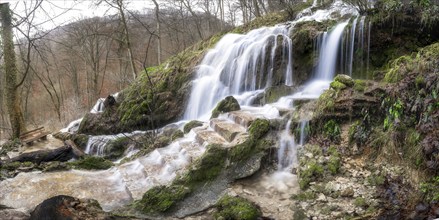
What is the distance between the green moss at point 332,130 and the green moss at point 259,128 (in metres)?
1.03

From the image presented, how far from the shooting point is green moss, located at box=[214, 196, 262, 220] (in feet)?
13.8

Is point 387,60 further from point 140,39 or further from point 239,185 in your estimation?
point 140,39

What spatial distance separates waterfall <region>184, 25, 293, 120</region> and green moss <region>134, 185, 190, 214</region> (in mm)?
5072

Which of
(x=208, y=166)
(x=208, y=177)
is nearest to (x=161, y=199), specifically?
(x=208, y=177)

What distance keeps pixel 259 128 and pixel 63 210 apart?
3.74 meters

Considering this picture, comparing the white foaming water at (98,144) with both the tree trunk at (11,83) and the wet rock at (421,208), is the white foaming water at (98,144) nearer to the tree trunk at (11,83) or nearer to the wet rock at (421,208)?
the tree trunk at (11,83)

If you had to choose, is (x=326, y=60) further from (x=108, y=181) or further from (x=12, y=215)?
(x=12, y=215)

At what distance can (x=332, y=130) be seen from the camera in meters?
5.60

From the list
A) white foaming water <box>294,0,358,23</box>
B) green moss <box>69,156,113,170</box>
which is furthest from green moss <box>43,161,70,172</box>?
white foaming water <box>294,0,358,23</box>

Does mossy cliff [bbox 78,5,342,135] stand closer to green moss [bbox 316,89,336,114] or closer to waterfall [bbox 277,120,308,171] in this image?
green moss [bbox 316,89,336,114]

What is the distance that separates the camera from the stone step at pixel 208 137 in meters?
6.63

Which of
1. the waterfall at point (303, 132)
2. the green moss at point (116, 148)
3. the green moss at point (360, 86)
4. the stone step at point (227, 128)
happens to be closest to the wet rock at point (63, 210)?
the stone step at point (227, 128)

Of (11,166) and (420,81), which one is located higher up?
(420,81)

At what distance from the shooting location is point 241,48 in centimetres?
1116
